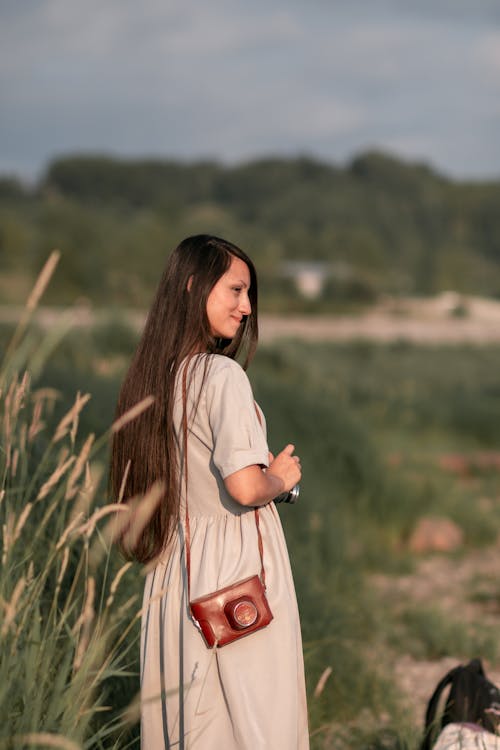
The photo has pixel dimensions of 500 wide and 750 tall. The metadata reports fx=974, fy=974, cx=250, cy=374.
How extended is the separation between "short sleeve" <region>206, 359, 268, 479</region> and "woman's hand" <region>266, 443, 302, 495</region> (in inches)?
3.4

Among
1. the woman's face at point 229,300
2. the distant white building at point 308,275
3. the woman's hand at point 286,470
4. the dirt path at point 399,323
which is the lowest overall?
the woman's hand at point 286,470

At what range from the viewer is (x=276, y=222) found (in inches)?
4503

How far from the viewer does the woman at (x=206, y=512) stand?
206cm

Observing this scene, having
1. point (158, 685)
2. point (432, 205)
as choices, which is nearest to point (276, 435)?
point (158, 685)

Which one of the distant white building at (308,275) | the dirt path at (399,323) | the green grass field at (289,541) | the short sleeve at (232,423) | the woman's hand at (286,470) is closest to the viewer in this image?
the green grass field at (289,541)

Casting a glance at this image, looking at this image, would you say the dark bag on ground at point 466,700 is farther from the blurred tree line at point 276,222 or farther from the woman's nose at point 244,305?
the blurred tree line at point 276,222

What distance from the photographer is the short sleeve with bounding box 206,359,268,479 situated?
2.00 meters

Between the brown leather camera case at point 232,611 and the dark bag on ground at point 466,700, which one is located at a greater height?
the dark bag on ground at point 466,700

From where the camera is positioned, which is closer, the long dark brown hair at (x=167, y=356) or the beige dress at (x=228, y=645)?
the beige dress at (x=228, y=645)

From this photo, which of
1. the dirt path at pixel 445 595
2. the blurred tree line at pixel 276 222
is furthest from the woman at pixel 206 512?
the blurred tree line at pixel 276 222

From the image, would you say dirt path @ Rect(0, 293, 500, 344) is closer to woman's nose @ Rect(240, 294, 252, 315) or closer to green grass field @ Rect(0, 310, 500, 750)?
green grass field @ Rect(0, 310, 500, 750)

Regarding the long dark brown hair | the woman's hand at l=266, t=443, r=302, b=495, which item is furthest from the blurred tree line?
the woman's hand at l=266, t=443, r=302, b=495

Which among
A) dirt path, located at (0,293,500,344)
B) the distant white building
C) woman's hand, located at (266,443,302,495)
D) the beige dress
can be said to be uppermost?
the distant white building

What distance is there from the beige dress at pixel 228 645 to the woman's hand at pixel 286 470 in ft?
0.31
